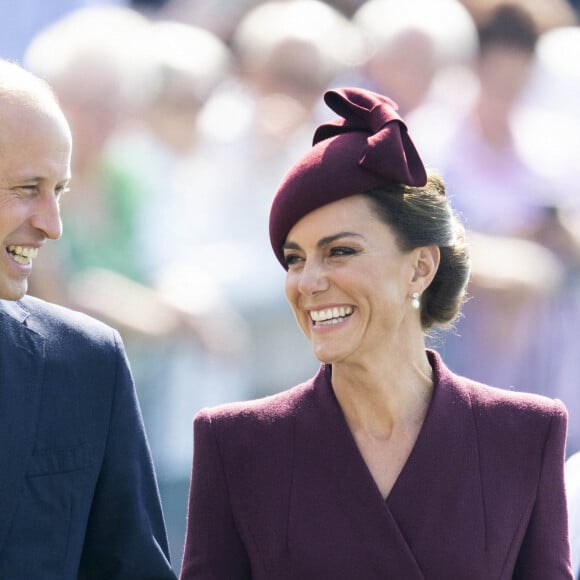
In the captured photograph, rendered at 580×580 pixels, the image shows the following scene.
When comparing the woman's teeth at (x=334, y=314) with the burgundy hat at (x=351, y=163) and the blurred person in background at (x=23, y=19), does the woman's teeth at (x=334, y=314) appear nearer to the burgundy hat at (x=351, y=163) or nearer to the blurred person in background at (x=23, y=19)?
the burgundy hat at (x=351, y=163)

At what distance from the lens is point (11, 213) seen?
2805 millimetres

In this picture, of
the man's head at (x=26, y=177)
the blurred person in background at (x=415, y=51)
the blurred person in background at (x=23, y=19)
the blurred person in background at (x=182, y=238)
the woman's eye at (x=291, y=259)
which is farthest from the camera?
the blurred person in background at (x=415, y=51)

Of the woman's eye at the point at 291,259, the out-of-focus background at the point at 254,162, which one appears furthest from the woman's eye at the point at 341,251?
the out-of-focus background at the point at 254,162

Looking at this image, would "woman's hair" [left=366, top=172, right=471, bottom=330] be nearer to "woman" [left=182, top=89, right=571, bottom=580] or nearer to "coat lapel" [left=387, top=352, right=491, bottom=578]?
"woman" [left=182, top=89, right=571, bottom=580]

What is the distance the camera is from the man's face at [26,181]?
2809 mm

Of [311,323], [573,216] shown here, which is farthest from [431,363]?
[573,216]

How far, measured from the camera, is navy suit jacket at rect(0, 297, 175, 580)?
2.82 meters

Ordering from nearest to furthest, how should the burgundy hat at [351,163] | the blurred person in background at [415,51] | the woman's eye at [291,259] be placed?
the burgundy hat at [351,163]
the woman's eye at [291,259]
the blurred person in background at [415,51]

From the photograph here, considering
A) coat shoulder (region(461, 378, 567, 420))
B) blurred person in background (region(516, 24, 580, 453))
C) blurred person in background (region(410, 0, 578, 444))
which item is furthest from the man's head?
blurred person in background (region(516, 24, 580, 453))

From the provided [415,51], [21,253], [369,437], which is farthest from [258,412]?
[415,51]

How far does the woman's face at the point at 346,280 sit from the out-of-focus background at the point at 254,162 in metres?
1.61

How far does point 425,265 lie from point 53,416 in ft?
3.20

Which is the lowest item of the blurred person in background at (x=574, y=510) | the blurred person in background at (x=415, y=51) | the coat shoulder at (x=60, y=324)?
the blurred person in background at (x=574, y=510)

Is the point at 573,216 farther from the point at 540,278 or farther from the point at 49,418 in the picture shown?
the point at 49,418
